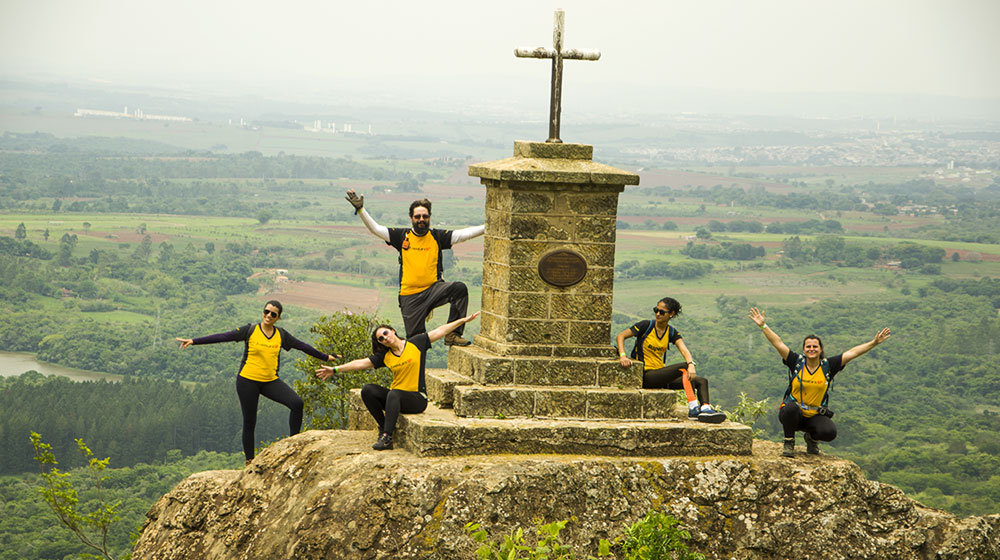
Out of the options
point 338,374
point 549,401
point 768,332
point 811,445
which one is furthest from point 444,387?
point 338,374

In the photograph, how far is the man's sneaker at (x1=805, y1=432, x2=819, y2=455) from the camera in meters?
13.8

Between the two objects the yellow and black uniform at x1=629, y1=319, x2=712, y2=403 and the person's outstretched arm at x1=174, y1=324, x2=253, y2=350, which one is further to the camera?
the yellow and black uniform at x1=629, y1=319, x2=712, y2=403

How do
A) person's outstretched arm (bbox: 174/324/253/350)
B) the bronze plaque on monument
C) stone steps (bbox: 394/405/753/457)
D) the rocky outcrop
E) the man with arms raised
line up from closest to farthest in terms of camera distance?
the rocky outcrop → stone steps (bbox: 394/405/753/457) → person's outstretched arm (bbox: 174/324/253/350) → the bronze plaque on monument → the man with arms raised

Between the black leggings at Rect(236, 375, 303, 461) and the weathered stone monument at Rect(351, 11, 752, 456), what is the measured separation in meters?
1.51

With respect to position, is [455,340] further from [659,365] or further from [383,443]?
[659,365]

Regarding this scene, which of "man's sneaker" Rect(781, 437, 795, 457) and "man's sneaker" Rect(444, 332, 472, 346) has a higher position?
"man's sneaker" Rect(444, 332, 472, 346)

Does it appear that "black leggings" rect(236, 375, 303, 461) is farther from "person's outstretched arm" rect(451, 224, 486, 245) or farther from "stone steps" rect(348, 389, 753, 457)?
"person's outstretched arm" rect(451, 224, 486, 245)

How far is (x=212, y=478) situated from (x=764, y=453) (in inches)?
247

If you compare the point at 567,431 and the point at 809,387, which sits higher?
the point at 809,387

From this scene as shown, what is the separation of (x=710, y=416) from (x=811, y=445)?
122cm

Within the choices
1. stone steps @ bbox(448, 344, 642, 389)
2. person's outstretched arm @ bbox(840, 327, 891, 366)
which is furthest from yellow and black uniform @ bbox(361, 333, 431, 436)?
person's outstretched arm @ bbox(840, 327, 891, 366)

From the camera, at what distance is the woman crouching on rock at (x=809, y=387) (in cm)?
1339

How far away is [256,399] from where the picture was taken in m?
14.1

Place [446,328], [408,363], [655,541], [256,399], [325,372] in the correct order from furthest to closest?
[256,399]
[446,328]
[325,372]
[408,363]
[655,541]
